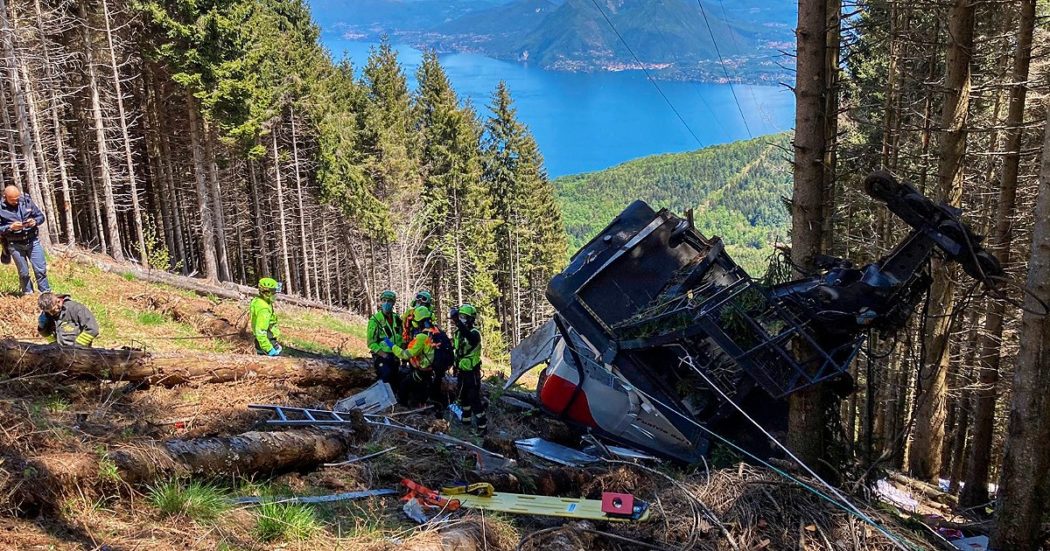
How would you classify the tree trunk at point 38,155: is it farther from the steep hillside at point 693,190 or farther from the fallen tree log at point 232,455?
the steep hillside at point 693,190

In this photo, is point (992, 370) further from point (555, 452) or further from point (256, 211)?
point (256, 211)

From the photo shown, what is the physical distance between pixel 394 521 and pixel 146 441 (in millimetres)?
1974

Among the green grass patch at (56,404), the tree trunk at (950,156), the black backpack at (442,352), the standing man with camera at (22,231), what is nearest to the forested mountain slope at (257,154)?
the standing man with camera at (22,231)

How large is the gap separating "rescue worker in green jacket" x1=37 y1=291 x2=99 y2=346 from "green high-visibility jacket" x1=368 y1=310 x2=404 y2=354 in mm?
3465

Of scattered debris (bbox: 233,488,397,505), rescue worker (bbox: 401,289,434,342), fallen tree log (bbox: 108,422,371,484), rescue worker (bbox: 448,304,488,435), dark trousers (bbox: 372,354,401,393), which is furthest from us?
rescue worker (bbox: 401,289,434,342)

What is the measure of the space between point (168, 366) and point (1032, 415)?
880cm

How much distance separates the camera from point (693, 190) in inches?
5123

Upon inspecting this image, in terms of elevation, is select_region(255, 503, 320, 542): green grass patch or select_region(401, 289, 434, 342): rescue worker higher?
select_region(255, 503, 320, 542): green grass patch

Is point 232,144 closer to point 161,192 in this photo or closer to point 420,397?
point 161,192

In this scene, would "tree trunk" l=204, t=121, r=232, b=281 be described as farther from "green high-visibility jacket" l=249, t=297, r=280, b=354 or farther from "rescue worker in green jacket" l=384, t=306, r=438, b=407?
"rescue worker in green jacket" l=384, t=306, r=438, b=407

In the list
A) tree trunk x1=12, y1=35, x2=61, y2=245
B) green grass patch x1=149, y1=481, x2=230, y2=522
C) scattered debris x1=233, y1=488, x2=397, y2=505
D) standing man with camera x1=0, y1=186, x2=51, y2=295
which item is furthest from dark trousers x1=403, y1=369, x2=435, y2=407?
tree trunk x1=12, y1=35, x2=61, y2=245

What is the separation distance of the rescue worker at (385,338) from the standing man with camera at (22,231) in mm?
5237

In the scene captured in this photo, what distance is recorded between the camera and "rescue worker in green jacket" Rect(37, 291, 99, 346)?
7852 mm

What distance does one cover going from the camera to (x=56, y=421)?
5.15 m
